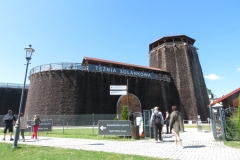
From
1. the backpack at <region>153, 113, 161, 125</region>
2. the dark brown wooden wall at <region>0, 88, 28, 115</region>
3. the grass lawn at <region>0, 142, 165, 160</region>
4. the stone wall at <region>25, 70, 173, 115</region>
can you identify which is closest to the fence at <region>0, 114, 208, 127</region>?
the stone wall at <region>25, 70, 173, 115</region>

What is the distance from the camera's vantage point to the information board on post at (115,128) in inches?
442

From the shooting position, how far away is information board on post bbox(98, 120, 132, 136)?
11219 mm

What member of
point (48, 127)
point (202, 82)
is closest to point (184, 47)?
point (202, 82)

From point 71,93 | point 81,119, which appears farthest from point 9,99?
point 81,119

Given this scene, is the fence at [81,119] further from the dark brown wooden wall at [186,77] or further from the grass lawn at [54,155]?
the dark brown wooden wall at [186,77]

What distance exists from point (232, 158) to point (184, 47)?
33.3 meters

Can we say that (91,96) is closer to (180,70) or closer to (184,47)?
(180,70)

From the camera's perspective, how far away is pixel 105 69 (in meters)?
28.7

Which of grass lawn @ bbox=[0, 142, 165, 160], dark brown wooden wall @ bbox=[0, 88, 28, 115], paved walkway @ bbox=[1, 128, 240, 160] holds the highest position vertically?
dark brown wooden wall @ bbox=[0, 88, 28, 115]

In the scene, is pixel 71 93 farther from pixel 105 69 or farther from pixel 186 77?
pixel 186 77

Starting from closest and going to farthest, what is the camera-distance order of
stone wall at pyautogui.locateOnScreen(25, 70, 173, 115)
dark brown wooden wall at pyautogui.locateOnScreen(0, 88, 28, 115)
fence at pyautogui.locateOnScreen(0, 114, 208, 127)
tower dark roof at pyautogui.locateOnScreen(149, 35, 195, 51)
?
1. fence at pyautogui.locateOnScreen(0, 114, 208, 127)
2. stone wall at pyautogui.locateOnScreen(25, 70, 173, 115)
3. dark brown wooden wall at pyautogui.locateOnScreen(0, 88, 28, 115)
4. tower dark roof at pyautogui.locateOnScreen(149, 35, 195, 51)

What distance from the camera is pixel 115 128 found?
1134 cm

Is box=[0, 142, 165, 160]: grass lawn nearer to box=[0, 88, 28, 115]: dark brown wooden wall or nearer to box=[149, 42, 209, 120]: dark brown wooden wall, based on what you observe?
box=[0, 88, 28, 115]: dark brown wooden wall

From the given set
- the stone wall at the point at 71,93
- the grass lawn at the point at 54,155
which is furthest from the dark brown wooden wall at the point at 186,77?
the grass lawn at the point at 54,155
